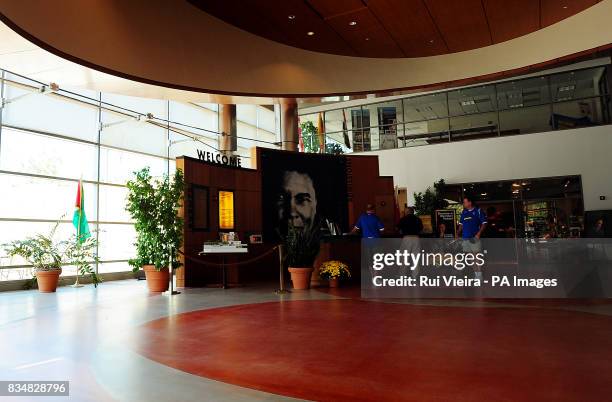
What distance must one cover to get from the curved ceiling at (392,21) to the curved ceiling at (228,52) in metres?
0.23

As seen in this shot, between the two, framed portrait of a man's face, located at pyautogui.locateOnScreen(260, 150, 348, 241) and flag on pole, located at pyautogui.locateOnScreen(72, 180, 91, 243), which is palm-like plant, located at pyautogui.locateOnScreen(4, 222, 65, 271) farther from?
framed portrait of a man's face, located at pyautogui.locateOnScreen(260, 150, 348, 241)

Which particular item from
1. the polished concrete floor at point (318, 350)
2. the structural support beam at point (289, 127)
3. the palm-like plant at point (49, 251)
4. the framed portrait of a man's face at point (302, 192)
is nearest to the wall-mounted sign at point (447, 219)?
the framed portrait of a man's face at point (302, 192)

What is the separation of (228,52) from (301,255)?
3.94 meters

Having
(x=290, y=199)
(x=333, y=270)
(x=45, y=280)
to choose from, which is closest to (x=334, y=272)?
(x=333, y=270)

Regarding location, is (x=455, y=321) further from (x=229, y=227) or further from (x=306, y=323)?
(x=229, y=227)

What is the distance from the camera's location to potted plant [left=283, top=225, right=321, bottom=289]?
7.97m

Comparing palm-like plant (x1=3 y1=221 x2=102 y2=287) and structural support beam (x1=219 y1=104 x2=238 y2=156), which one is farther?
structural support beam (x1=219 y1=104 x2=238 y2=156)

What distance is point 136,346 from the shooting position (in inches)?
150

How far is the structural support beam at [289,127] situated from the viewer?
11.1m

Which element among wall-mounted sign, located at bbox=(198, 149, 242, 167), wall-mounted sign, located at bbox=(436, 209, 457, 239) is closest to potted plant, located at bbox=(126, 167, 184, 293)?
wall-mounted sign, located at bbox=(198, 149, 242, 167)

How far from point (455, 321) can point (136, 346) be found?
10.5 feet

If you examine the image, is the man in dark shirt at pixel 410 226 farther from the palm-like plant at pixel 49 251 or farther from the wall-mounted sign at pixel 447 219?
the palm-like plant at pixel 49 251

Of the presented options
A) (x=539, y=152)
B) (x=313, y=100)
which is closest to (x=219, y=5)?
(x=313, y=100)

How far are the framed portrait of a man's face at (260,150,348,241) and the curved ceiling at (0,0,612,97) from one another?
6.62ft
